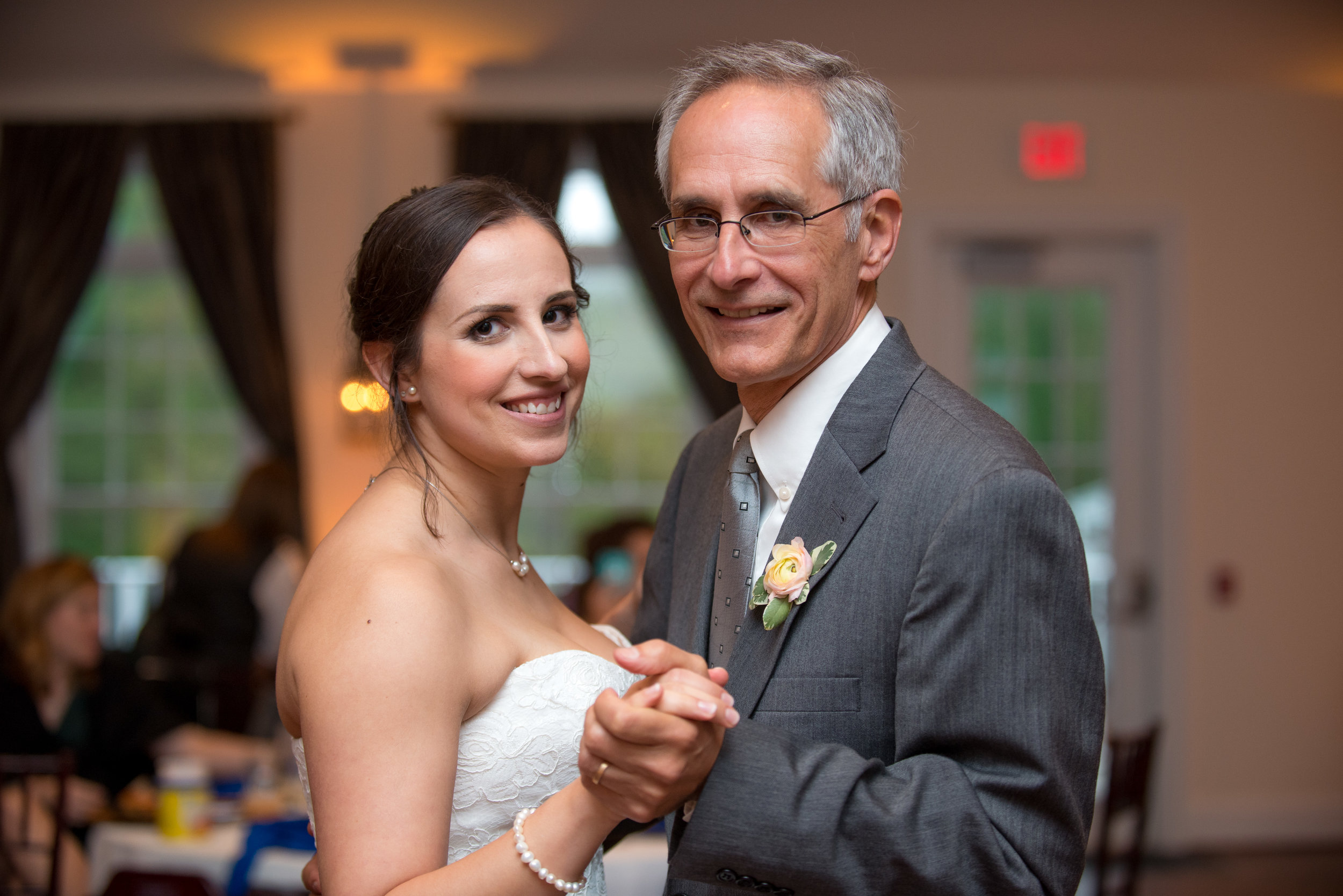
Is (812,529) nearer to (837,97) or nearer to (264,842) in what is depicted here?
(837,97)

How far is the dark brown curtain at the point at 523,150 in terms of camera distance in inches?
231

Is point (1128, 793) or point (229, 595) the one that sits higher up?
point (229, 595)

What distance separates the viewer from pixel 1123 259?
6000 millimetres

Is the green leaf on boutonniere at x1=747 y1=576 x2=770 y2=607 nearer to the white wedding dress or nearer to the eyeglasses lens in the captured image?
the white wedding dress

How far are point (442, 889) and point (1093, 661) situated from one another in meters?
0.77

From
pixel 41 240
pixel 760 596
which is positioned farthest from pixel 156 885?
pixel 41 240

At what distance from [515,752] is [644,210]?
187 inches

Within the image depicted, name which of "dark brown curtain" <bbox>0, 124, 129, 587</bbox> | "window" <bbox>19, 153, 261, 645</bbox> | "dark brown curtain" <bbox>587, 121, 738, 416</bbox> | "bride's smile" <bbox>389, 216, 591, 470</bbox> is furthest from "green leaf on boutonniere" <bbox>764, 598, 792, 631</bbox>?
"dark brown curtain" <bbox>0, 124, 129, 587</bbox>

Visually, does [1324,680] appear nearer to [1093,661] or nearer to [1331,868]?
[1331,868]

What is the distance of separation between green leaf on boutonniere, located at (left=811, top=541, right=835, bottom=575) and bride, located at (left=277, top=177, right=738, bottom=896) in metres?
0.25

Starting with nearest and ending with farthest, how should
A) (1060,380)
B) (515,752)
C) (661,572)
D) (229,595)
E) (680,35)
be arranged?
(515,752), (661,572), (229,595), (680,35), (1060,380)

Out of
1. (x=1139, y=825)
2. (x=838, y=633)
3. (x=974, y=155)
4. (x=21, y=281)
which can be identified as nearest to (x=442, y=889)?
(x=838, y=633)

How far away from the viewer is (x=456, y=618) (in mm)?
1456

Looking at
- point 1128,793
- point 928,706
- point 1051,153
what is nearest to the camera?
point 928,706
